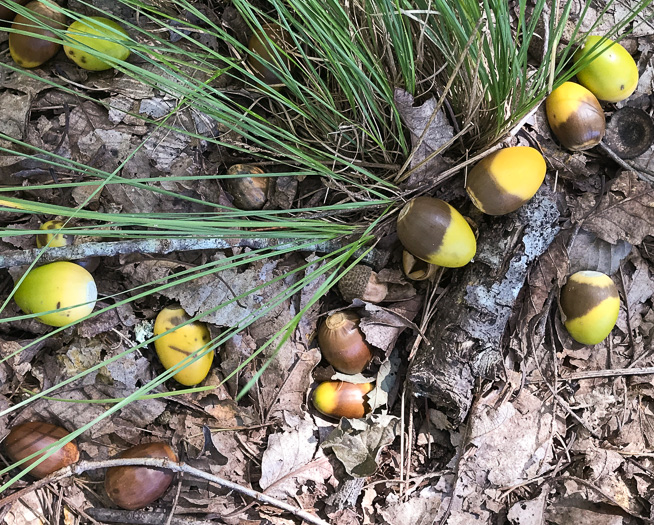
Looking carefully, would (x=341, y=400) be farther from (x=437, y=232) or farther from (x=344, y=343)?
(x=437, y=232)

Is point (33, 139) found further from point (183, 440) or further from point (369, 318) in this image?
point (369, 318)

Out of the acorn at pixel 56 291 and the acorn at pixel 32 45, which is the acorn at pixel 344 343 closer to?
the acorn at pixel 56 291

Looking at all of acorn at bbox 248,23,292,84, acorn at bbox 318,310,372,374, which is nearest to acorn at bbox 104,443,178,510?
acorn at bbox 318,310,372,374

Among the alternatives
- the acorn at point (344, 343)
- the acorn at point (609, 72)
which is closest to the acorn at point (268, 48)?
Answer: the acorn at point (344, 343)

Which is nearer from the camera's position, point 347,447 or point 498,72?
point 498,72

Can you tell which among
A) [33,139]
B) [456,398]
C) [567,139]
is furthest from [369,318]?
[33,139]
